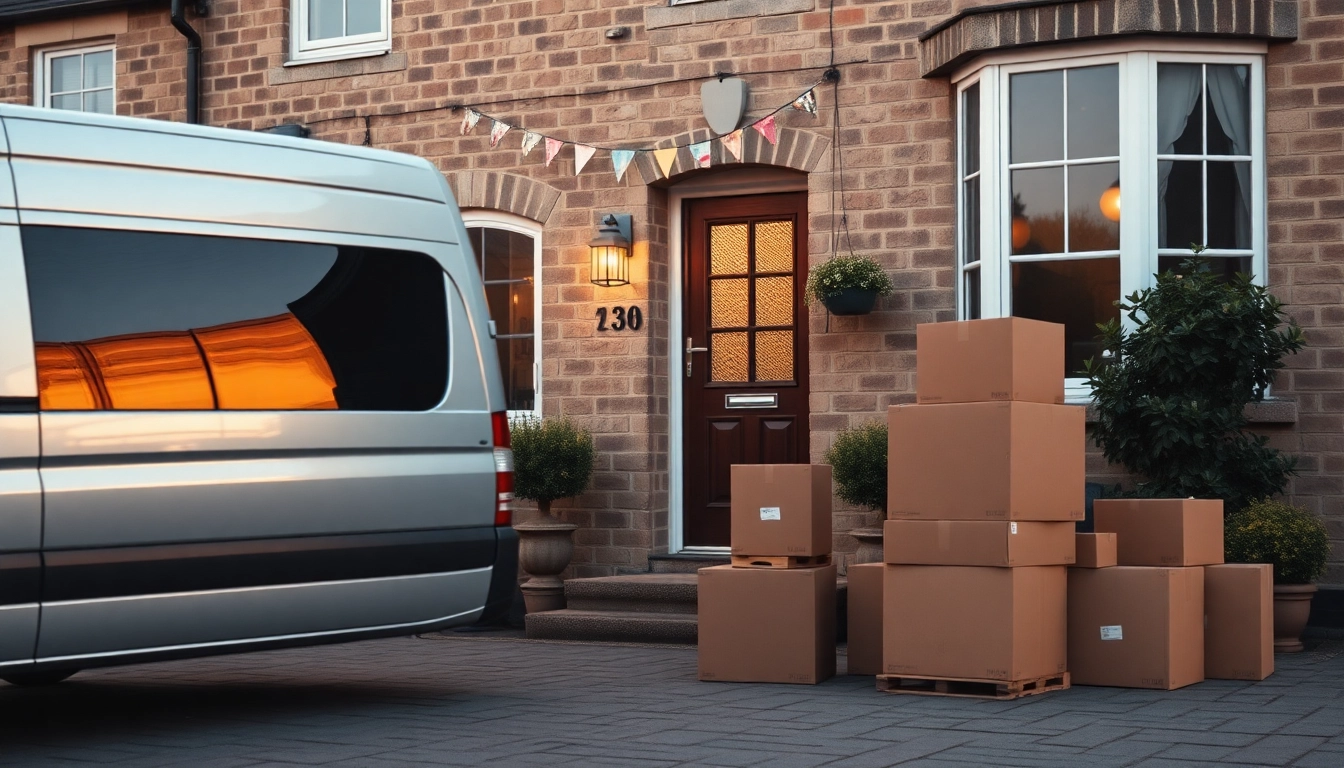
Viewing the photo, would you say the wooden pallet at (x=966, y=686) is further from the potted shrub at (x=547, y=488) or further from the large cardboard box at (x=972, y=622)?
the potted shrub at (x=547, y=488)

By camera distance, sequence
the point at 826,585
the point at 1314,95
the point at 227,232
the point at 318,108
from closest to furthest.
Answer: the point at 227,232
the point at 826,585
the point at 1314,95
the point at 318,108

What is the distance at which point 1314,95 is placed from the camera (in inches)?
341

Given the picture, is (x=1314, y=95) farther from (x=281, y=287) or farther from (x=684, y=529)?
(x=281, y=287)

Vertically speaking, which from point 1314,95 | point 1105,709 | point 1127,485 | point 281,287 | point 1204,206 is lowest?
point 1105,709

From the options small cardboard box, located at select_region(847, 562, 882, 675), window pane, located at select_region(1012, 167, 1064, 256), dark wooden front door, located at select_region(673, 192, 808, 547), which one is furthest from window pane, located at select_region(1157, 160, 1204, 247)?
small cardboard box, located at select_region(847, 562, 882, 675)

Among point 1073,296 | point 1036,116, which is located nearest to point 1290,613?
point 1073,296

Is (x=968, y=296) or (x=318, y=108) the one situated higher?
(x=318, y=108)

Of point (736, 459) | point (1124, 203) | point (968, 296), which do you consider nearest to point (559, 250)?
point (736, 459)

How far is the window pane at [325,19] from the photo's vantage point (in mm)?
11469

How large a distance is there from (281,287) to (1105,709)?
3.50 meters

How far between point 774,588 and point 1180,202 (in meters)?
3.40

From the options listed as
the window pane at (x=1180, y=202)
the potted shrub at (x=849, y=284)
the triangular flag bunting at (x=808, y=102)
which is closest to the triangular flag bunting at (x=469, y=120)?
the triangular flag bunting at (x=808, y=102)

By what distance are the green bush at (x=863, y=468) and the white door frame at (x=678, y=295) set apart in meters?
1.39

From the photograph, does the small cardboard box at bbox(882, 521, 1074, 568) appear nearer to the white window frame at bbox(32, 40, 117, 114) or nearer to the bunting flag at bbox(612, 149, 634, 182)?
the bunting flag at bbox(612, 149, 634, 182)
